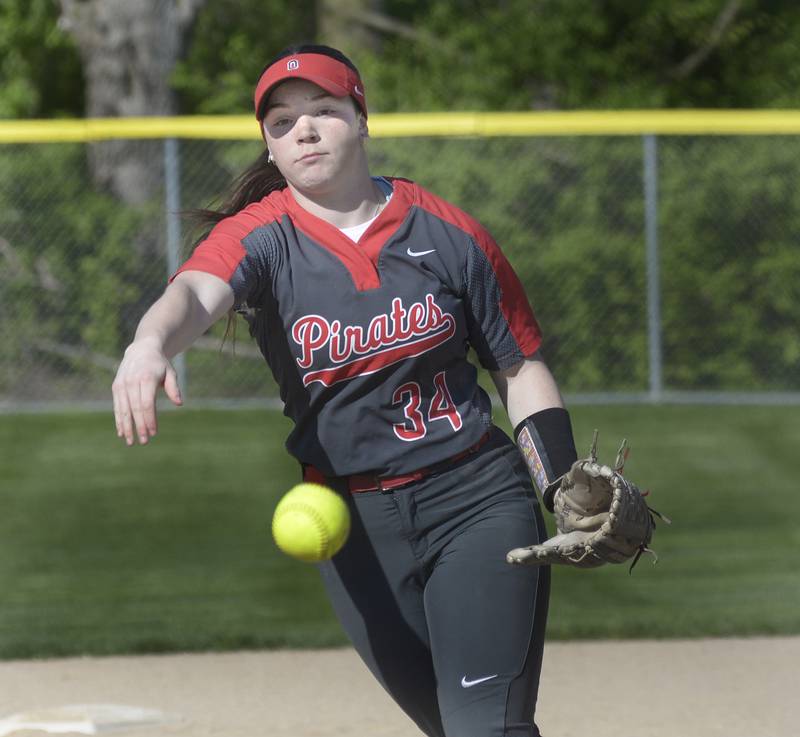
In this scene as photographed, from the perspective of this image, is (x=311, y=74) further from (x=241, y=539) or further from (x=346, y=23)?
(x=346, y=23)

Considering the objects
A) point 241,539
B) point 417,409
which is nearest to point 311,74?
point 417,409

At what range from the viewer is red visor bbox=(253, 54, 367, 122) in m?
3.32

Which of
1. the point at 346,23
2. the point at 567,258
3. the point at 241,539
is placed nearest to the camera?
the point at 241,539

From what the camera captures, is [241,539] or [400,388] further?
[241,539]

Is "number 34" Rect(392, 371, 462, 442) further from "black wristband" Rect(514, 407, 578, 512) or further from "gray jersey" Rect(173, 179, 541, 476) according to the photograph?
"black wristband" Rect(514, 407, 578, 512)

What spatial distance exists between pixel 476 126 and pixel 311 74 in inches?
319

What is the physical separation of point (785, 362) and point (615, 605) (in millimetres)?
5427

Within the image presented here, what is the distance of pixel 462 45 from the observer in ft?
55.9

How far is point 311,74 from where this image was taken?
3311mm

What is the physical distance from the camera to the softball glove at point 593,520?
125 inches

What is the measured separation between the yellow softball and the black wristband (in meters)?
0.43

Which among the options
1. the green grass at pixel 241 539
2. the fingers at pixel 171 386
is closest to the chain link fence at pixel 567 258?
the green grass at pixel 241 539

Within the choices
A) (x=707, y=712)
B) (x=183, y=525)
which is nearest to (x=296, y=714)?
(x=707, y=712)

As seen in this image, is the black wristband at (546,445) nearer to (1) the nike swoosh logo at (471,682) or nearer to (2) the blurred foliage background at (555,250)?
(1) the nike swoosh logo at (471,682)
